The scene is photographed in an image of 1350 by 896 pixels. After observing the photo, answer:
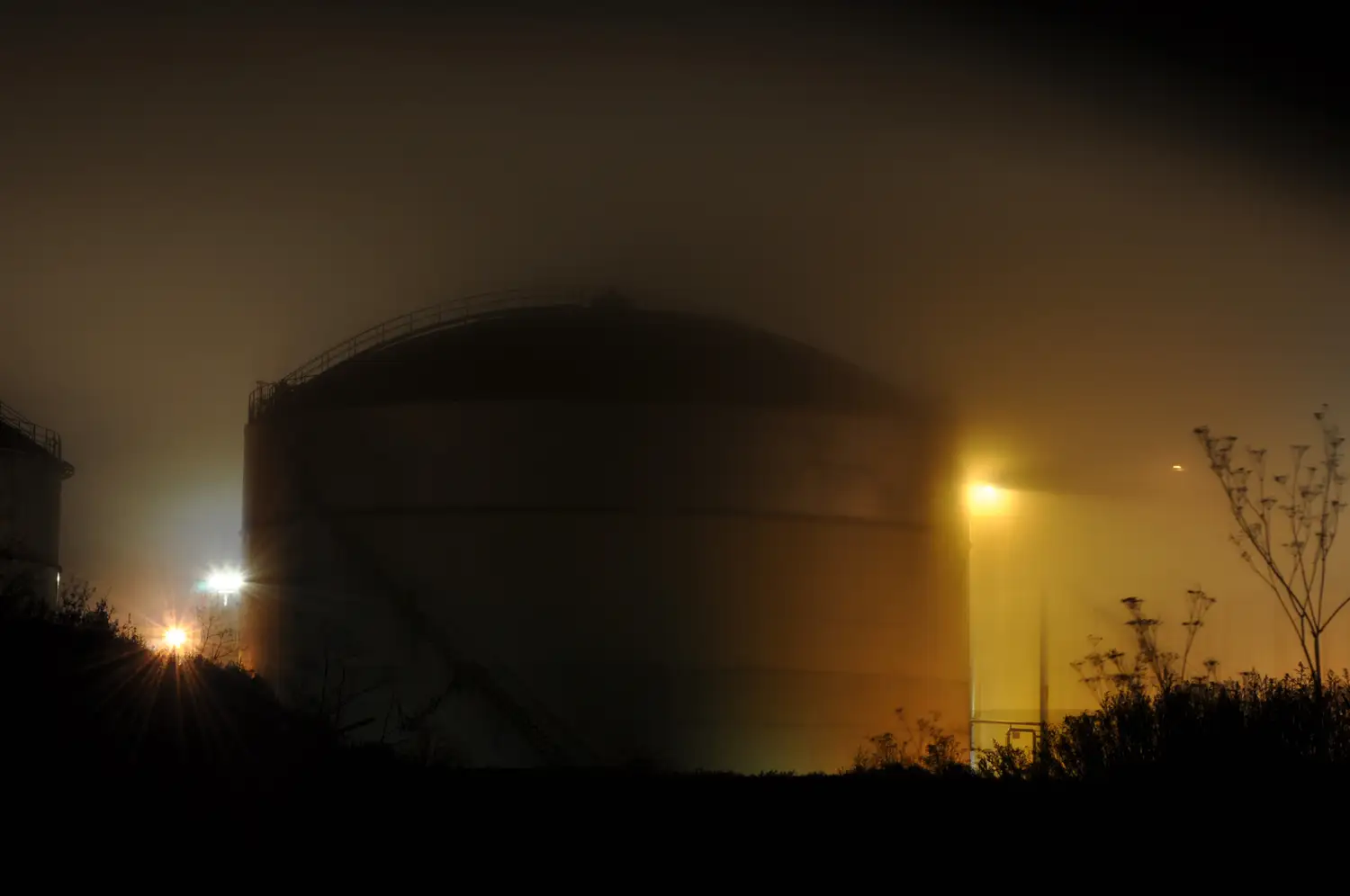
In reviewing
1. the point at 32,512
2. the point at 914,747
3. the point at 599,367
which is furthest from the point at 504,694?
the point at 32,512

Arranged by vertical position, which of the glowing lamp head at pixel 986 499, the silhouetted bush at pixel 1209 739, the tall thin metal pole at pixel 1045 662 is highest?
the glowing lamp head at pixel 986 499

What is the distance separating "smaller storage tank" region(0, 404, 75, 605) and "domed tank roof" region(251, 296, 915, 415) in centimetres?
1096

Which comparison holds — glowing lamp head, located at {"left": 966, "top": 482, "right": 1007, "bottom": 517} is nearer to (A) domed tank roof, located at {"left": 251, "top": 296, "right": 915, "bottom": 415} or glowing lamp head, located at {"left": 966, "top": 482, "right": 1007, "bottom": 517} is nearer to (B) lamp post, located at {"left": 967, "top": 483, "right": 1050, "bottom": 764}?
(B) lamp post, located at {"left": 967, "top": 483, "right": 1050, "bottom": 764}

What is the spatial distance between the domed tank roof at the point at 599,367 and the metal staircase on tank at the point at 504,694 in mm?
4472

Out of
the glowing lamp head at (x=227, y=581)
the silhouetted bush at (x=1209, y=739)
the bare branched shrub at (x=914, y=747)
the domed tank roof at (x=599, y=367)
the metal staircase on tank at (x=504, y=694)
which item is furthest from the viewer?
→ the glowing lamp head at (x=227, y=581)

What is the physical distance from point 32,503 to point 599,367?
2126 cm

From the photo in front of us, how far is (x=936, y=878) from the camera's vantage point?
1423 cm

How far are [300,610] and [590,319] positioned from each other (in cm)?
987

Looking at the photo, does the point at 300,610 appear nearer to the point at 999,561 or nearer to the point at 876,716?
the point at 876,716

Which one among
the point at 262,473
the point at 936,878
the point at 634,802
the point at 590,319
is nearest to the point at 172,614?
the point at 262,473

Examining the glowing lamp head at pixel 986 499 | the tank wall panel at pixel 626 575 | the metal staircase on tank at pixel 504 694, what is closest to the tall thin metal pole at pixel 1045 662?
the glowing lamp head at pixel 986 499

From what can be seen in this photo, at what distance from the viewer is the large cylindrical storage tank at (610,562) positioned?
3192 cm

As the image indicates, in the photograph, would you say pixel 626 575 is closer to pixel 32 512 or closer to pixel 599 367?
pixel 599 367

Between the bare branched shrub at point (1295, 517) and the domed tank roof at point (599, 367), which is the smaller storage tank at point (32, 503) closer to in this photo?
the domed tank roof at point (599, 367)
